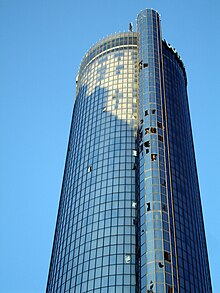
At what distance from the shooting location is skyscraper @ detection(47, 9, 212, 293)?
11375 centimetres

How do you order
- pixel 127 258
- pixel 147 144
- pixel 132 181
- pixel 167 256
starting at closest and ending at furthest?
1. pixel 167 256
2. pixel 127 258
3. pixel 147 144
4. pixel 132 181

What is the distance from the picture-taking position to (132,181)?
13338 centimetres

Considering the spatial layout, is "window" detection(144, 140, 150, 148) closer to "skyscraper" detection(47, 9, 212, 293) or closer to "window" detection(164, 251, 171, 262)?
"skyscraper" detection(47, 9, 212, 293)

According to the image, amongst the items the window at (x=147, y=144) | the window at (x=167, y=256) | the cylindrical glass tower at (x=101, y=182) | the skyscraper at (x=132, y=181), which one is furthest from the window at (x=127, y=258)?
the window at (x=147, y=144)

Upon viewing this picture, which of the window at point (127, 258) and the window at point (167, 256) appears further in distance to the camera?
the window at point (127, 258)

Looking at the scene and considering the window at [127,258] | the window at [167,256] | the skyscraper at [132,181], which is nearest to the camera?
the window at [167,256]

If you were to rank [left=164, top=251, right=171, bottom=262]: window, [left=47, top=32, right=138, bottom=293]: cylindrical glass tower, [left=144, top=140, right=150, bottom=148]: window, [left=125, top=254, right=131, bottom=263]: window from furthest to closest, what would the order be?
[left=144, top=140, right=150, bottom=148]: window
[left=47, top=32, right=138, bottom=293]: cylindrical glass tower
[left=125, top=254, right=131, bottom=263]: window
[left=164, top=251, right=171, bottom=262]: window

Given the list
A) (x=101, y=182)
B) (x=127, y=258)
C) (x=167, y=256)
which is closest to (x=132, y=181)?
(x=101, y=182)

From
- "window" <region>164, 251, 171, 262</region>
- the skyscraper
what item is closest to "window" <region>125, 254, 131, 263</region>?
the skyscraper

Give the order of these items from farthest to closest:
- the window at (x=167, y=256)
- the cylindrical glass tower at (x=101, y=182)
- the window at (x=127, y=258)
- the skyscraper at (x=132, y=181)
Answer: the cylindrical glass tower at (x=101, y=182) → the window at (x=127, y=258) → the skyscraper at (x=132, y=181) → the window at (x=167, y=256)

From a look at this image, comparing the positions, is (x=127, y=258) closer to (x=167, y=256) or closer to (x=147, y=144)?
(x=167, y=256)

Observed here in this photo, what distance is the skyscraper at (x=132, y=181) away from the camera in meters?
114

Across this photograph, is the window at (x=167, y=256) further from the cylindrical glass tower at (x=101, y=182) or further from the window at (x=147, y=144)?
the window at (x=147, y=144)

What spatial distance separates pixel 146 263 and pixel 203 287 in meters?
22.1
